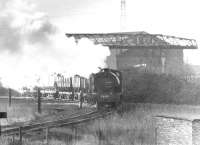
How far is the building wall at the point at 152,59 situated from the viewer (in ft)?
136

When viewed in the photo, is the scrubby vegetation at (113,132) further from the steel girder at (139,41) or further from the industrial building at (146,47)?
the steel girder at (139,41)

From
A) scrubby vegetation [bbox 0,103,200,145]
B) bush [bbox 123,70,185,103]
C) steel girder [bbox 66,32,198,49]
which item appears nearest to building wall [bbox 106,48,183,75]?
steel girder [bbox 66,32,198,49]

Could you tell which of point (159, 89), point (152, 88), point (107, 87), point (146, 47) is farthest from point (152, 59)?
point (107, 87)

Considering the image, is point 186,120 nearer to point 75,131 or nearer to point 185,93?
point 75,131

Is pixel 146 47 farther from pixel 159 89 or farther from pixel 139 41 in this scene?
pixel 159 89

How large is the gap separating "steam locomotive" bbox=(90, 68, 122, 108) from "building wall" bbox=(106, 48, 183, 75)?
54.7 feet

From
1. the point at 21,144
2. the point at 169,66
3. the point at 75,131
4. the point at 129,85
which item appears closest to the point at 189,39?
the point at 169,66

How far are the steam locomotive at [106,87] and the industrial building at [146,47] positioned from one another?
13008 mm

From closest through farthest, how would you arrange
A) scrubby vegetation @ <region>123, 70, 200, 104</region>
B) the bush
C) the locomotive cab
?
the locomotive cab → scrubby vegetation @ <region>123, 70, 200, 104</region> → the bush

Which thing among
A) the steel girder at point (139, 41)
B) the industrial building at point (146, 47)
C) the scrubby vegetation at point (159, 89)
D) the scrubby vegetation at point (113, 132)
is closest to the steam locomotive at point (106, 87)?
the scrubby vegetation at point (113, 132)

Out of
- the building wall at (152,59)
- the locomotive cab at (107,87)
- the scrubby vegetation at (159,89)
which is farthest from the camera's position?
the building wall at (152,59)

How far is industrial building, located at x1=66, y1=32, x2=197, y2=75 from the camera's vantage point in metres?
39.1

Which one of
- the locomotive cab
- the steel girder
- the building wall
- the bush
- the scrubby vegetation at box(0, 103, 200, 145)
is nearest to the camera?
the scrubby vegetation at box(0, 103, 200, 145)

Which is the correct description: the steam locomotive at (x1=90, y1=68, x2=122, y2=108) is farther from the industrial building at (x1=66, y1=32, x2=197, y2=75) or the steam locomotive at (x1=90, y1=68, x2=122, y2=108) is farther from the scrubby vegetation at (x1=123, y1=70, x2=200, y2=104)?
the industrial building at (x1=66, y1=32, x2=197, y2=75)
